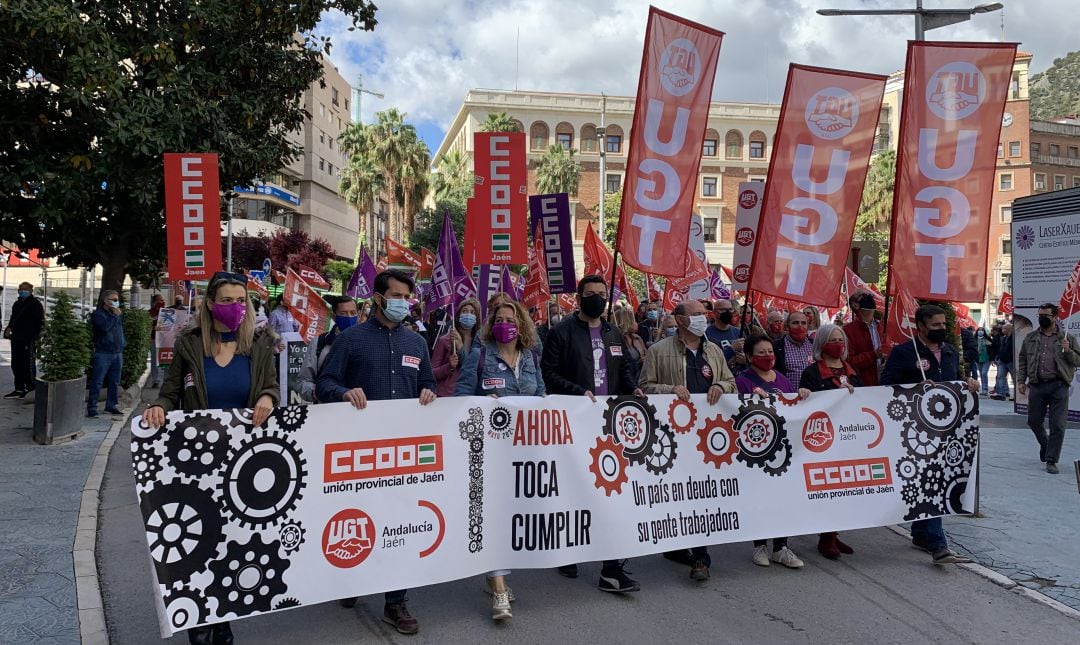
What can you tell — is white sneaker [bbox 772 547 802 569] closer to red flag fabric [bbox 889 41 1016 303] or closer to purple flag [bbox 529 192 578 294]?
red flag fabric [bbox 889 41 1016 303]

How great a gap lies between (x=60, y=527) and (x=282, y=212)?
6021cm

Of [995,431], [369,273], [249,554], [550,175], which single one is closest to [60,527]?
[249,554]

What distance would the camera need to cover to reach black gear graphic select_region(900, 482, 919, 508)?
231 inches

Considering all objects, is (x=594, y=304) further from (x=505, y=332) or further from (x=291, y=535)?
(x=291, y=535)

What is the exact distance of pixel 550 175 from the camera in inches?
2453

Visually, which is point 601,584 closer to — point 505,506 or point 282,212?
point 505,506

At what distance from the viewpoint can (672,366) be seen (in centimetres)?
580

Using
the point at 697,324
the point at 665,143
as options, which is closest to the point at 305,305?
the point at 665,143

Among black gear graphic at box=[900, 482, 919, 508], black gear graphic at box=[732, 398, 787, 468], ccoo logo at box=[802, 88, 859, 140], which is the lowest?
black gear graphic at box=[900, 482, 919, 508]

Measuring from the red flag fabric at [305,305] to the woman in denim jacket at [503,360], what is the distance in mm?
6905

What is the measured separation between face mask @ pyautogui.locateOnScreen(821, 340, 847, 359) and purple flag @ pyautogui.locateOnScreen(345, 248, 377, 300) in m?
10.7

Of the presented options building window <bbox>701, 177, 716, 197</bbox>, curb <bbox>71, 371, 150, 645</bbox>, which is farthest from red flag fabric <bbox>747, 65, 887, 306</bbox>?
building window <bbox>701, 177, 716, 197</bbox>

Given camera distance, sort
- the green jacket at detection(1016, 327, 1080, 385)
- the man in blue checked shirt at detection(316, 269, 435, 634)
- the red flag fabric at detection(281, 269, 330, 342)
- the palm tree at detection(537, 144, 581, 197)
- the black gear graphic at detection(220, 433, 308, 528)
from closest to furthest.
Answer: the black gear graphic at detection(220, 433, 308, 528)
the man in blue checked shirt at detection(316, 269, 435, 634)
the green jacket at detection(1016, 327, 1080, 385)
the red flag fabric at detection(281, 269, 330, 342)
the palm tree at detection(537, 144, 581, 197)

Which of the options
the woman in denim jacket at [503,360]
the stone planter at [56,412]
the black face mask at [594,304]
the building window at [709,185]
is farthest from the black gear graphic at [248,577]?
the building window at [709,185]
